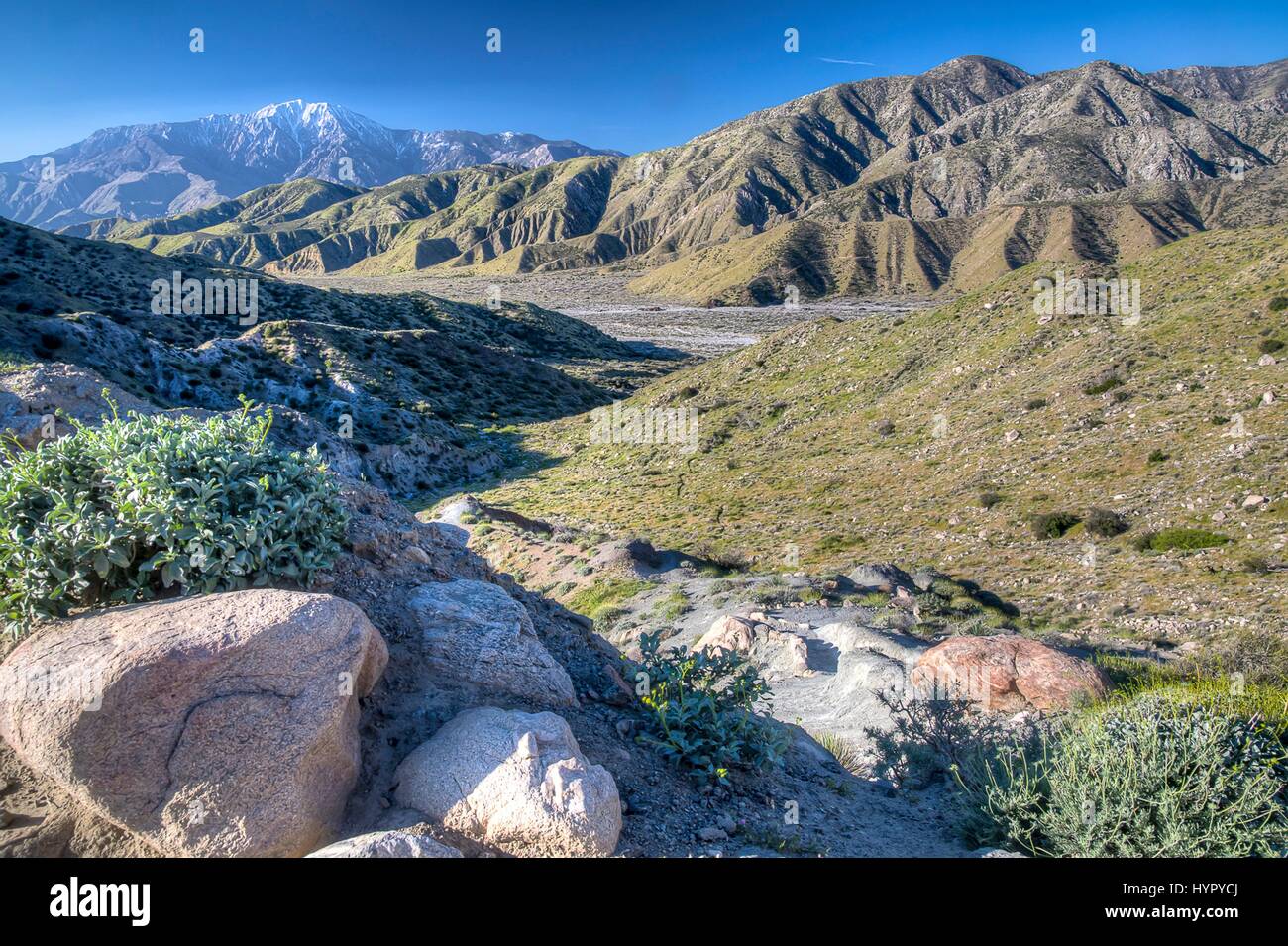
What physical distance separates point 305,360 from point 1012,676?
45980 mm

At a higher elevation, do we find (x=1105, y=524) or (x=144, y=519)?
(x=144, y=519)

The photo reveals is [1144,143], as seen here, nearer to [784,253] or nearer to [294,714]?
[784,253]

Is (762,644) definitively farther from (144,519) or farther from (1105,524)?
(1105,524)

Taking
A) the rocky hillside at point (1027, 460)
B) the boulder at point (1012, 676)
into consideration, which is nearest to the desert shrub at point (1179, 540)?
the rocky hillside at point (1027, 460)

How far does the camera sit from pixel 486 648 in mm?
5492

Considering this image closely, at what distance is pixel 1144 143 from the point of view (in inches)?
7672

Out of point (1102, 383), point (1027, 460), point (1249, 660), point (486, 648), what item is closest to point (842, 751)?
point (486, 648)

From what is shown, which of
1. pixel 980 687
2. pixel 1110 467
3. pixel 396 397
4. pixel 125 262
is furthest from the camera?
pixel 125 262

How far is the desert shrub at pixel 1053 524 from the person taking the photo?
17812mm

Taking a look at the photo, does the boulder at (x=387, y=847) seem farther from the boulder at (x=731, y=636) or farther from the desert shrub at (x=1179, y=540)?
the desert shrub at (x=1179, y=540)

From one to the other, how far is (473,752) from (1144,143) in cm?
25974

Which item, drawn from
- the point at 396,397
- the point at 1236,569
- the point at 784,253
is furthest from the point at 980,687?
the point at 784,253

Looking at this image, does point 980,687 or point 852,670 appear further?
point 852,670

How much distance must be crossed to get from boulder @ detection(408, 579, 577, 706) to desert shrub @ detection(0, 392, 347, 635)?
3.54 ft
